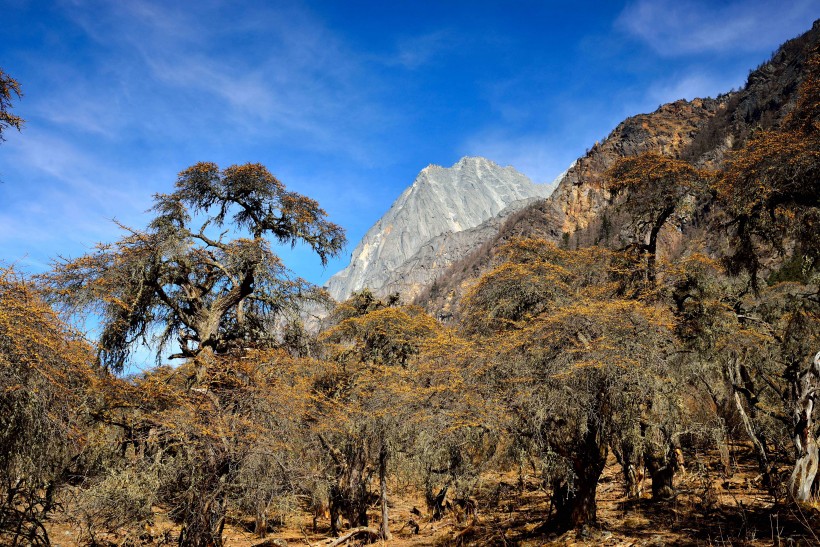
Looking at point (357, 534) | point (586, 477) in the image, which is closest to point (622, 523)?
point (586, 477)

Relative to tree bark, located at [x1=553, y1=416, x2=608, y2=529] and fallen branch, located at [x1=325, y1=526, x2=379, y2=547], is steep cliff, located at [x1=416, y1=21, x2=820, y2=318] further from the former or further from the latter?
tree bark, located at [x1=553, y1=416, x2=608, y2=529]

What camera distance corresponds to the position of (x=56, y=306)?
9.85 meters

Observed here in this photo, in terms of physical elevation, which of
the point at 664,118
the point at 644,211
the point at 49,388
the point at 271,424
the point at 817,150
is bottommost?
the point at 271,424

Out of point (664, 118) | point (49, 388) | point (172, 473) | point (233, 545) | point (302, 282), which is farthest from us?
point (664, 118)

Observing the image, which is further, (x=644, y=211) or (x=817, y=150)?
(x=644, y=211)

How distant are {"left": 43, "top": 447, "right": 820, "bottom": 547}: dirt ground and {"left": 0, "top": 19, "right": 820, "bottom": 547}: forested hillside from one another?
3.9 inches

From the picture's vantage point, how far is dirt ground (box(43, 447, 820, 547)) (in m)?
7.58

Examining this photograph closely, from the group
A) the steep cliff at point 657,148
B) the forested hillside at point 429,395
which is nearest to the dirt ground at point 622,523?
the forested hillside at point 429,395

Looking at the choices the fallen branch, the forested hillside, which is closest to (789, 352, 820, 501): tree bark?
the forested hillside

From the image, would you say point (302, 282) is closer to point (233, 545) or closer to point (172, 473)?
point (172, 473)

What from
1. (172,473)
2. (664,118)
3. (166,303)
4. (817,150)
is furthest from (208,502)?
(664,118)

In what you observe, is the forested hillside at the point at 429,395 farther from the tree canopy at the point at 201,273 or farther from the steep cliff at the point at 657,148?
the steep cliff at the point at 657,148

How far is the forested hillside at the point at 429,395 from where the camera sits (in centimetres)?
804

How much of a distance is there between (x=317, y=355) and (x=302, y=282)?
4.90 metres
